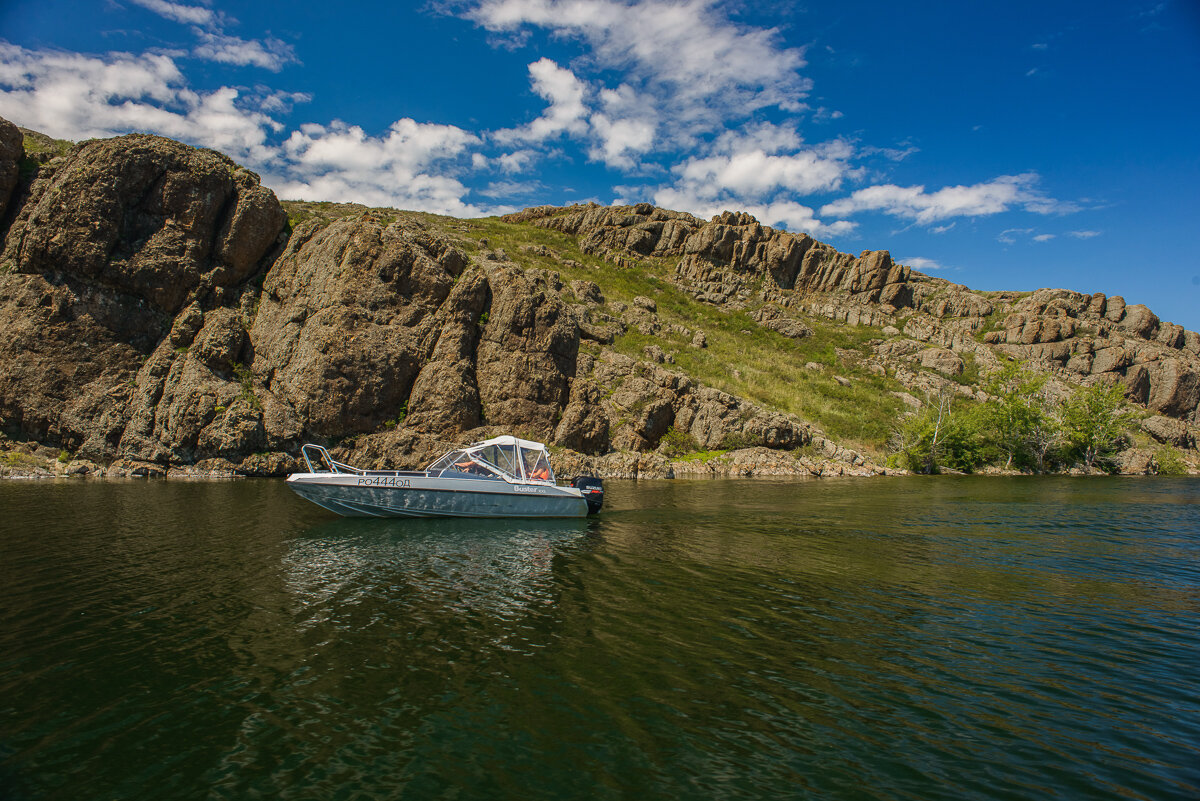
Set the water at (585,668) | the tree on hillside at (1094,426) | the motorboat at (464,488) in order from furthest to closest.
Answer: the tree on hillside at (1094,426) → the motorboat at (464,488) → the water at (585,668)

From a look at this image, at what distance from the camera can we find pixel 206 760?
6875 millimetres

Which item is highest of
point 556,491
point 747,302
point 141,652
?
point 747,302

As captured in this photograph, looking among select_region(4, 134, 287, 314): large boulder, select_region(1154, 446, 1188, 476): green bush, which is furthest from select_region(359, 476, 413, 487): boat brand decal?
select_region(1154, 446, 1188, 476): green bush

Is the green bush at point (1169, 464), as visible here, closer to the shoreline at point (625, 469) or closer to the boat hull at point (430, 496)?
the shoreline at point (625, 469)

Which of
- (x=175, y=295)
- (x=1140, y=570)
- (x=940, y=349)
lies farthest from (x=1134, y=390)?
(x=175, y=295)

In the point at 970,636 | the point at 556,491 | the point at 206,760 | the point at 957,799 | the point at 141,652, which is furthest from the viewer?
the point at 556,491

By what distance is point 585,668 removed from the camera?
9.78 metres

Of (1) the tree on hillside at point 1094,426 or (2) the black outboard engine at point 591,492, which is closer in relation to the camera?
(2) the black outboard engine at point 591,492

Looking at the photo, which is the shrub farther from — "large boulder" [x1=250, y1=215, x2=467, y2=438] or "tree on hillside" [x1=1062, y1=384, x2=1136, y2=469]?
"tree on hillside" [x1=1062, y1=384, x2=1136, y2=469]

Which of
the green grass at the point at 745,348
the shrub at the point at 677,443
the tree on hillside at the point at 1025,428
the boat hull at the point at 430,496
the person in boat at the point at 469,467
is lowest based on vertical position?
the boat hull at the point at 430,496

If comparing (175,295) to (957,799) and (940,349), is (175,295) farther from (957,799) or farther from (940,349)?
(940,349)

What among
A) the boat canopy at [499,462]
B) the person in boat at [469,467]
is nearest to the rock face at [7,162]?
the boat canopy at [499,462]

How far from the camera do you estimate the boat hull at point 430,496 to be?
23.1 meters

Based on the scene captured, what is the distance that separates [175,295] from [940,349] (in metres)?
→ 104
